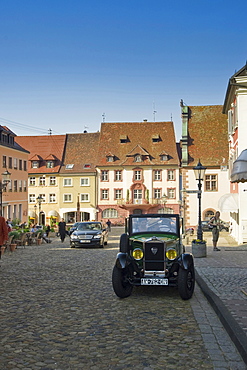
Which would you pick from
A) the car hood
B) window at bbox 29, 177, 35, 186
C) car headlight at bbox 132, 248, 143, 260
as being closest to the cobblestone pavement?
car headlight at bbox 132, 248, 143, 260

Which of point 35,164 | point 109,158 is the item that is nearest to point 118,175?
point 109,158

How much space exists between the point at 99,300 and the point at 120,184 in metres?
57.0

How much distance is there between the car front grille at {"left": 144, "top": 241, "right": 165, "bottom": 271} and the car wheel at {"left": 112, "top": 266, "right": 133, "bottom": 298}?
1.81ft

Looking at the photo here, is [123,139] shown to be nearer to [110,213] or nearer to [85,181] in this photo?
[85,181]

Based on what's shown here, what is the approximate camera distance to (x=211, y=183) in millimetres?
48562

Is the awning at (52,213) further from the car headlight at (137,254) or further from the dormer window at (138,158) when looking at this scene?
the car headlight at (137,254)

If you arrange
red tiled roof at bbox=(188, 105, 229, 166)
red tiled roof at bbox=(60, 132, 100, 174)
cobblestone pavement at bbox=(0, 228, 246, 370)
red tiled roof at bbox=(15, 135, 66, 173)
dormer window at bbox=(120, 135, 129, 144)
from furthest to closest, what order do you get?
red tiled roof at bbox=(15, 135, 66, 173) < red tiled roof at bbox=(60, 132, 100, 174) < dormer window at bbox=(120, 135, 129, 144) < red tiled roof at bbox=(188, 105, 229, 166) < cobblestone pavement at bbox=(0, 228, 246, 370)

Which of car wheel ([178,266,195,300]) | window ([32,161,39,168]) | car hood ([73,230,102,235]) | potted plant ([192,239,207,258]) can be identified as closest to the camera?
car wheel ([178,266,195,300])

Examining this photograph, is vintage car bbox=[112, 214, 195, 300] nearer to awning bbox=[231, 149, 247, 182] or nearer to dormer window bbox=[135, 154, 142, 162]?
awning bbox=[231, 149, 247, 182]

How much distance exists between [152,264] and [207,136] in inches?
1578

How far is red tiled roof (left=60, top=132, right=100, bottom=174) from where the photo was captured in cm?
6831

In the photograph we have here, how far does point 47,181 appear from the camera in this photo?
227 feet

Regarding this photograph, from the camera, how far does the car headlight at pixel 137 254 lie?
10.8 meters

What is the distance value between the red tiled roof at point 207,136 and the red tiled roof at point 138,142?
51.2 feet
